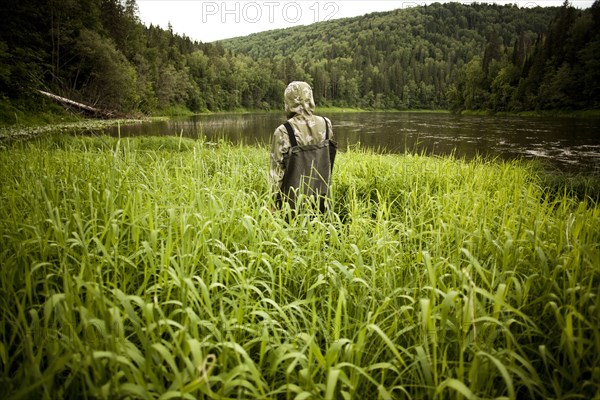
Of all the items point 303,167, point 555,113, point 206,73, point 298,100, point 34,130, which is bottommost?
point 303,167

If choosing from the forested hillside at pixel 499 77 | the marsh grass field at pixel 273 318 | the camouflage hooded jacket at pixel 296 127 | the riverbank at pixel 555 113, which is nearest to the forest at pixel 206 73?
the forested hillside at pixel 499 77

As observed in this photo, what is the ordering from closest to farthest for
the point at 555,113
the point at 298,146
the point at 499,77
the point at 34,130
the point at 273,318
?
1. the point at 273,318
2. the point at 298,146
3. the point at 34,130
4. the point at 555,113
5. the point at 499,77

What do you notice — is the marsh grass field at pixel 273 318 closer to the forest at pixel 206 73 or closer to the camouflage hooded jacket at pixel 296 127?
the camouflage hooded jacket at pixel 296 127

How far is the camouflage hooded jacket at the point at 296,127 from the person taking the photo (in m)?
3.38

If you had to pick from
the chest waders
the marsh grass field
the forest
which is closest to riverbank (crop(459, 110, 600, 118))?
the forest

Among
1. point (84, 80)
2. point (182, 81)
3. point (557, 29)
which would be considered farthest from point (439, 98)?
point (84, 80)

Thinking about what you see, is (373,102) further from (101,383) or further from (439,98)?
(101,383)

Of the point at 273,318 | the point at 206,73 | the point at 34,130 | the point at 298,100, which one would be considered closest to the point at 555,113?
the point at 298,100

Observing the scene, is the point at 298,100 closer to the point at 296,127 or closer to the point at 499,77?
the point at 296,127

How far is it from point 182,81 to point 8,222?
215 ft

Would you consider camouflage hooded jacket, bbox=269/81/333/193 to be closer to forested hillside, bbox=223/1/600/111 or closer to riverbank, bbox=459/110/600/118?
riverbank, bbox=459/110/600/118

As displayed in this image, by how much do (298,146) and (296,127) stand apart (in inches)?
8.3

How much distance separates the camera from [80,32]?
27.4 m

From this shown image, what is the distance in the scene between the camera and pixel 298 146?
3.36 meters
